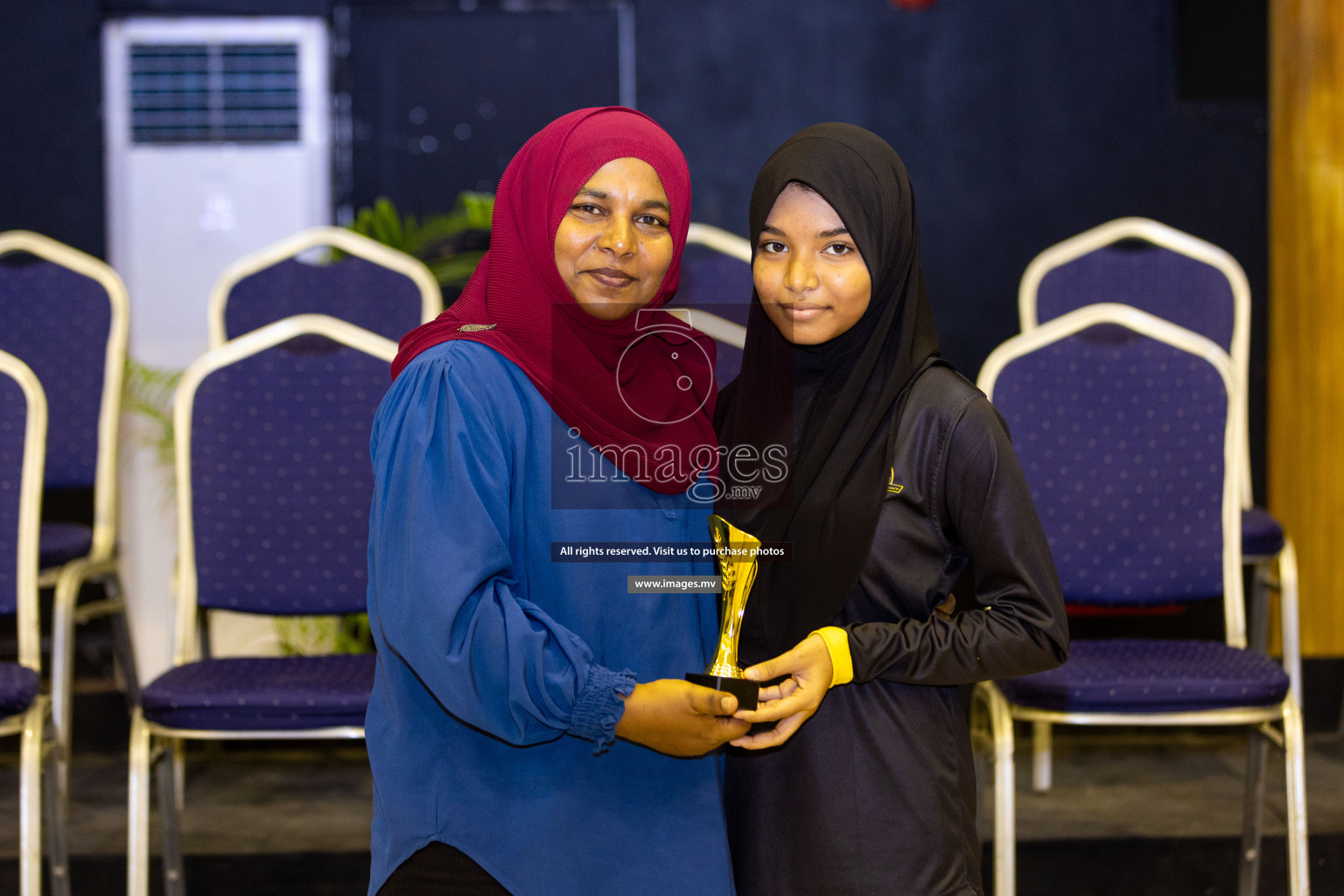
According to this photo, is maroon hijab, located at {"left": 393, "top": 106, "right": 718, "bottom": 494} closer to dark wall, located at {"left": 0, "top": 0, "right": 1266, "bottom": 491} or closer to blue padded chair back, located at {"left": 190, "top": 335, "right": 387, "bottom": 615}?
blue padded chair back, located at {"left": 190, "top": 335, "right": 387, "bottom": 615}

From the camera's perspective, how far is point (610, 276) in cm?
112

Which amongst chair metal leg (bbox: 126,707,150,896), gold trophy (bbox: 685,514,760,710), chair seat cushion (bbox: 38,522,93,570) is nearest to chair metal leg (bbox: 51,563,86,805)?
chair seat cushion (bbox: 38,522,93,570)

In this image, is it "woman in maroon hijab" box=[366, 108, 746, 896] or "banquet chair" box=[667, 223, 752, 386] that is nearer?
"woman in maroon hijab" box=[366, 108, 746, 896]

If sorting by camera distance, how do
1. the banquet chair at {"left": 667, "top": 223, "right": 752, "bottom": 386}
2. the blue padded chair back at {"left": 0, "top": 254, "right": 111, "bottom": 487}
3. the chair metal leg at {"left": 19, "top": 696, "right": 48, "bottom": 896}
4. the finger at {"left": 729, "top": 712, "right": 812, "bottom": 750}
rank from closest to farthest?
1. the finger at {"left": 729, "top": 712, "right": 812, "bottom": 750}
2. the chair metal leg at {"left": 19, "top": 696, "right": 48, "bottom": 896}
3. the banquet chair at {"left": 667, "top": 223, "right": 752, "bottom": 386}
4. the blue padded chair back at {"left": 0, "top": 254, "right": 111, "bottom": 487}

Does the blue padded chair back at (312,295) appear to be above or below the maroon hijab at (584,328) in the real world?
above

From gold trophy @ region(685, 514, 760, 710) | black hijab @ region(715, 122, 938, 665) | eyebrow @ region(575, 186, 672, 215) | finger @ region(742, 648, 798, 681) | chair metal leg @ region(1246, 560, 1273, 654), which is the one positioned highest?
eyebrow @ region(575, 186, 672, 215)

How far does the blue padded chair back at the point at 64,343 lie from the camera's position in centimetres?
274

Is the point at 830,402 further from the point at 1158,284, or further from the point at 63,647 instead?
the point at 1158,284

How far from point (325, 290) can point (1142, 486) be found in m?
1.88

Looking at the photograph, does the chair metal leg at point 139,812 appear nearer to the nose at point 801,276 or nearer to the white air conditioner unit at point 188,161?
the nose at point 801,276

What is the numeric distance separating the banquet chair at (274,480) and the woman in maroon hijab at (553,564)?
3.24 feet

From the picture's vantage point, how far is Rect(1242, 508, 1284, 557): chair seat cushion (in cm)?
248

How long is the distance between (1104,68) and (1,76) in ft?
13.3

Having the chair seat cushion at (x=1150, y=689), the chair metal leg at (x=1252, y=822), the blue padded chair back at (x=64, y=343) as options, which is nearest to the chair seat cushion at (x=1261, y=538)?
the chair metal leg at (x=1252, y=822)
